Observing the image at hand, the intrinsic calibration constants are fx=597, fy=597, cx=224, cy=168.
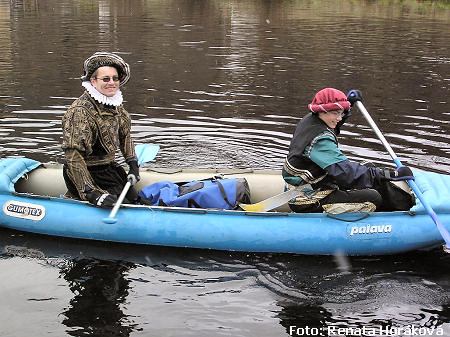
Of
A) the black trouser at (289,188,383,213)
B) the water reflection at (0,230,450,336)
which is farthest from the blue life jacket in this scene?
the black trouser at (289,188,383,213)

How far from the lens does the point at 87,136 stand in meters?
5.78

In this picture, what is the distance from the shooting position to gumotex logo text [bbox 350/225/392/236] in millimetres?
5633

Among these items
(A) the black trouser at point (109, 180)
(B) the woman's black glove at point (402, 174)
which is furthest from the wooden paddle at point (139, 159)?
(B) the woman's black glove at point (402, 174)

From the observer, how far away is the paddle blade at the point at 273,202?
5.82 metres

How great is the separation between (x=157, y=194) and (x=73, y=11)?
96.2 ft

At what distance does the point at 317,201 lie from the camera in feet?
19.0

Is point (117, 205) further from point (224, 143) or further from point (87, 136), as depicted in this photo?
point (224, 143)

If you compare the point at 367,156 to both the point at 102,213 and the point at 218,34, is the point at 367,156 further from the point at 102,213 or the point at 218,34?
the point at 218,34

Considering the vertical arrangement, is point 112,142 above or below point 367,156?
above

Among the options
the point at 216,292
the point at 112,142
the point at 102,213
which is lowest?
the point at 216,292

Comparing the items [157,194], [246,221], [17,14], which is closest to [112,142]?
[157,194]

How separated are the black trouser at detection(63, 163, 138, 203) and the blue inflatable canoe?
199 millimetres

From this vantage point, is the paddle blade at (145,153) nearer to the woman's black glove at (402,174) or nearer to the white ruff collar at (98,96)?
the white ruff collar at (98,96)

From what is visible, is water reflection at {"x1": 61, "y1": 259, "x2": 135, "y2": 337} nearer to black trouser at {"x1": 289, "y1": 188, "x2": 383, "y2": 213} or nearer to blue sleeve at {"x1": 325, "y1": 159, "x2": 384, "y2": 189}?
black trouser at {"x1": 289, "y1": 188, "x2": 383, "y2": 213}
